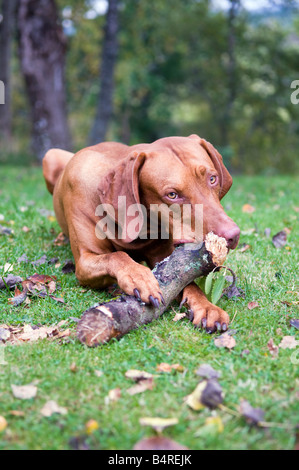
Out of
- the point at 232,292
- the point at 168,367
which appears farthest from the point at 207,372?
the point at 232,292

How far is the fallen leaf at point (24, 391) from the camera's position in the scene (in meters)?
2.15

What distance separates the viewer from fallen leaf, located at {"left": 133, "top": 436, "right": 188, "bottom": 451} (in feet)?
6.10

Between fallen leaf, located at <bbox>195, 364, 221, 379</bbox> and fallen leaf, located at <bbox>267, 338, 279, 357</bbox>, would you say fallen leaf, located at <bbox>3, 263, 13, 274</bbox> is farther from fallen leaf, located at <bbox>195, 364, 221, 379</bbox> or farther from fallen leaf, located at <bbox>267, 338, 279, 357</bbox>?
fallen leaf, located at <bbox>267, 338, 279, 357</bbox>

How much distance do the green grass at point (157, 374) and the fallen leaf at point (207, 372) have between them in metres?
0.04

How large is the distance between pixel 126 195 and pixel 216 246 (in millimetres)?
721

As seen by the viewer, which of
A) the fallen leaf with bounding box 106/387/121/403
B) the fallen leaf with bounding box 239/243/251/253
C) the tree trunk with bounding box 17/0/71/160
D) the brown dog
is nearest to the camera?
the fallen leaf with bounding box 106/387/121/403

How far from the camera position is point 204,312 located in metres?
2.82

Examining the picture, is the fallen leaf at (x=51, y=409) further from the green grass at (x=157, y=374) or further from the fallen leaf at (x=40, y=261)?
the fallen leaf at (x=40, y=261)

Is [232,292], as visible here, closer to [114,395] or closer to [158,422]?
[114,395]

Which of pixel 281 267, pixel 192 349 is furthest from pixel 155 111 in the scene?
pixel 192 349

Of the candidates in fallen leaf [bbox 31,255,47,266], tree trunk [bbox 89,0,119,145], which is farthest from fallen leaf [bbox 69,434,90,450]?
tree trunk [bbox 89,0,119,145]

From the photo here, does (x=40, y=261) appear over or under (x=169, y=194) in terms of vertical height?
under

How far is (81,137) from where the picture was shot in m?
30.4

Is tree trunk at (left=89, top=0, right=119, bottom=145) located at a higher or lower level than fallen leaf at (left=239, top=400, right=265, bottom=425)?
higher
